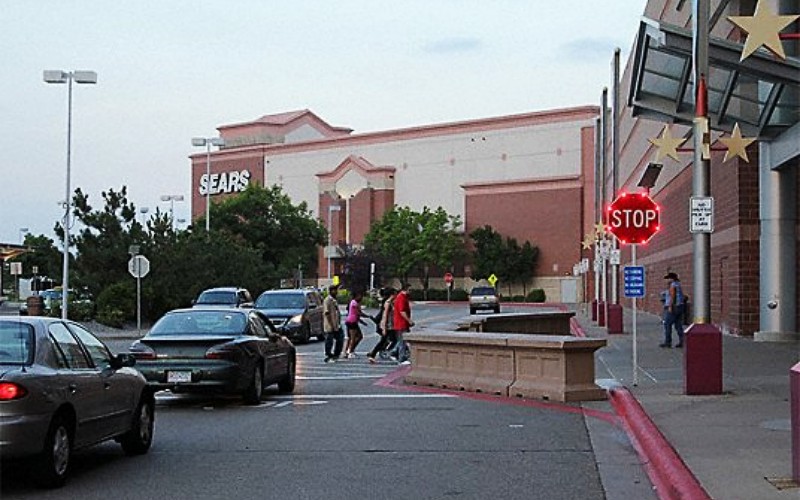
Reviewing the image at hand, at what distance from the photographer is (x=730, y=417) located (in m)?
14.2

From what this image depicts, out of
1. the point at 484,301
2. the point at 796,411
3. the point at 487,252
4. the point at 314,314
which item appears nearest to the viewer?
the point at 796,411

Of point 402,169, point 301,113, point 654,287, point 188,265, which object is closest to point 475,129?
point 402,169

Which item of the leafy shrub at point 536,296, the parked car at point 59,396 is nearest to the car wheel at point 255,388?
the parked car at point 59,396

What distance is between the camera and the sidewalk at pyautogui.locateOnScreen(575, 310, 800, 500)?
984cm

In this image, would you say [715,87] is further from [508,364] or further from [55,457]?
[55,457]

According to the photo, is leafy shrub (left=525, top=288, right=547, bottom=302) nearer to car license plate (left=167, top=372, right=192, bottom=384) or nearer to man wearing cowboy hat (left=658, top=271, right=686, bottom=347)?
man wearing cowboy hat (left=658, top=271, right=686, bottom=347)

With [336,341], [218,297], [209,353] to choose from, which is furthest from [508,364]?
[218,297]

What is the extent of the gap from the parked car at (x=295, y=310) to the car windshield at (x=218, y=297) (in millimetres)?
2627

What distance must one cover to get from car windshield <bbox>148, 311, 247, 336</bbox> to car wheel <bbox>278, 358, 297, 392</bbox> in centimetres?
192

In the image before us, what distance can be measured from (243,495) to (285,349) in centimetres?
957

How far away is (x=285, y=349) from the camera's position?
1942 cm

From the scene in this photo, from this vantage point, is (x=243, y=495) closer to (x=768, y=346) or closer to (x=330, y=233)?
(x=768, y=346)

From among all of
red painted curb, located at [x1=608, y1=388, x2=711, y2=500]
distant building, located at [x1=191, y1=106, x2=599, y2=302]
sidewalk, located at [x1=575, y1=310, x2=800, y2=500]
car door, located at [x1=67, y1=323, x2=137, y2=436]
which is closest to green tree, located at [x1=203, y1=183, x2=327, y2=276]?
distant building, located at [x1=191, y1=106, x2=599, y2=302]

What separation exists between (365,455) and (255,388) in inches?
215
